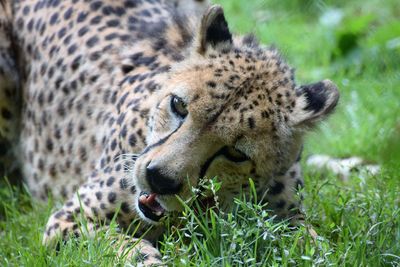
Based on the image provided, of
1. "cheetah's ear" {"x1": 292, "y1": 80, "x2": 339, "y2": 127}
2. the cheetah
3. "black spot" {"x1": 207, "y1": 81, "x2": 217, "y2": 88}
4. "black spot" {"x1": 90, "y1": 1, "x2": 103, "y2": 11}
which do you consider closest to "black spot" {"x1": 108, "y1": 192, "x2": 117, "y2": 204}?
the cheetah

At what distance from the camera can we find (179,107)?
11.9 ft

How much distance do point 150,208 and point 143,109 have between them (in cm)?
63

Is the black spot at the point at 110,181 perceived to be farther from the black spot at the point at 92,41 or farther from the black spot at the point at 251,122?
the black spot at the point at 92,41

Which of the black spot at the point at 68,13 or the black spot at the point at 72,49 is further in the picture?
the black spot at the point at 68,13

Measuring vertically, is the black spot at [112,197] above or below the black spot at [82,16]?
below

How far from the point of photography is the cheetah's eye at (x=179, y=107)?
142 inches

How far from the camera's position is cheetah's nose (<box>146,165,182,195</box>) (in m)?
3.42

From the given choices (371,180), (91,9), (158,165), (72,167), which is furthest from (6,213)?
(371,180)

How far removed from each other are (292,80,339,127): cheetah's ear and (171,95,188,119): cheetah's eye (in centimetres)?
49

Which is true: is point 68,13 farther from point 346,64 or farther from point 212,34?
point 346,64

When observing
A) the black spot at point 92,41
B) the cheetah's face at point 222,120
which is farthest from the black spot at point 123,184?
the black spot at point 92,41

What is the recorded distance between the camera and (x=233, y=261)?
3.54 meters

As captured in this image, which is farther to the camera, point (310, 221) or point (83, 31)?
point (83, 31)

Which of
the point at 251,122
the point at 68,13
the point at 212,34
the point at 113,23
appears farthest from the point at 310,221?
the point at 68,13
